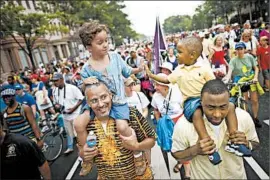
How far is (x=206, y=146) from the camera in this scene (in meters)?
1.90

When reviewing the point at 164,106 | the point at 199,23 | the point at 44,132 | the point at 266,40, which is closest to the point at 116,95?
the point at 164,106

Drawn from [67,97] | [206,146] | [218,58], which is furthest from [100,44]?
[218,58]

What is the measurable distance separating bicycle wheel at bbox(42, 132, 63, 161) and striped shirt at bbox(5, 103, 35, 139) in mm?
1499

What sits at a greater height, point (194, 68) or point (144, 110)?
point (194, 68)

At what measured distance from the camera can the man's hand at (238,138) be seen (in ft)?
6.16

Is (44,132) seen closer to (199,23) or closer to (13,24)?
(13,24)

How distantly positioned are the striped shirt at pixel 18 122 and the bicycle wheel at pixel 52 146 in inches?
59.0

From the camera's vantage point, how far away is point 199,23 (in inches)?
3639

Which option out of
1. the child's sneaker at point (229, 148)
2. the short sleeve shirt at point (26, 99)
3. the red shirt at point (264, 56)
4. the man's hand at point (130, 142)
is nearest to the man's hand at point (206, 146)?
the child's sneaker at point (229, 148)

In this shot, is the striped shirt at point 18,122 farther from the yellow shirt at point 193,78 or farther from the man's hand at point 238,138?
the man's hand at point 238,138

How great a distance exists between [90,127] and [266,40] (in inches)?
244

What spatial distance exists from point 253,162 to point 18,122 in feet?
12.6

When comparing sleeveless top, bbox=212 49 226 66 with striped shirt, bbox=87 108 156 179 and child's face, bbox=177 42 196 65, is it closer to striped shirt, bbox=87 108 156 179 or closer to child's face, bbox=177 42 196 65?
child's face, bbox=177 42 196 65

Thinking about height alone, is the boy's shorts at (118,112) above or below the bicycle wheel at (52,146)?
above
